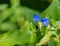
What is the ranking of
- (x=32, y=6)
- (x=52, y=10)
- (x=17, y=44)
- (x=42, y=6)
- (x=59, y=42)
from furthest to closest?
(x=32, y=6) → (x=42, y=6) → (x=17, y=44) → (x=52, y=10) → (x=59, y=42)

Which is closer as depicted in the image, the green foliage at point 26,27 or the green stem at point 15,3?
the green foliage at point 26,27

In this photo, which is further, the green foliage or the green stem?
the green stem

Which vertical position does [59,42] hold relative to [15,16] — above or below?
above

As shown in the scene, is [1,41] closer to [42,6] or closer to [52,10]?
[52,10]

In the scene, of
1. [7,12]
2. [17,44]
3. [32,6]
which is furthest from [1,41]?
[32,6]

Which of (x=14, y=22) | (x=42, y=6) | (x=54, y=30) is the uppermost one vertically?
(x=54, y=30)

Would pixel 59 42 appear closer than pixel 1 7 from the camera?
Yes

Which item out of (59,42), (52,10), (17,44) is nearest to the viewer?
(59,42)

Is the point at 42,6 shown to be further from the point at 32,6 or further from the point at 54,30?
the point at 54,30

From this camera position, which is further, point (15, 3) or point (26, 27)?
point (15, 3)

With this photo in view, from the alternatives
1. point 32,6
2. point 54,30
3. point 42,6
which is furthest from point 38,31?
point 32,6
